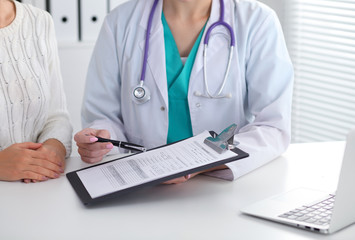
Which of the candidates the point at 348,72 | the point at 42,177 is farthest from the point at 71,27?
the point at 42,177

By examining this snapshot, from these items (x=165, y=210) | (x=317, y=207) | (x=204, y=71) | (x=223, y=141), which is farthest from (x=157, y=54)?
(x=317, y=207)

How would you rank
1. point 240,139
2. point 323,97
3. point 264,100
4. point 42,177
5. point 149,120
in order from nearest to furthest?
point 42,177 < point 240,139 < point 264,100 < point 149,120 < point 323,97

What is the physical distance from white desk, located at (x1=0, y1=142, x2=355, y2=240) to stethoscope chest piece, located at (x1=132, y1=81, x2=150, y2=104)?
0.32 metres

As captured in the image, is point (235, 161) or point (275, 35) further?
point (275, 35)

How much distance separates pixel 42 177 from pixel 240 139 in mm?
543

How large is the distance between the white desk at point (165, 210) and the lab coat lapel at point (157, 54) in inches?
14.7

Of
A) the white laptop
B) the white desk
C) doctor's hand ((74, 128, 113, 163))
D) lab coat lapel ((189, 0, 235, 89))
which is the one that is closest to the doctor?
lab coat lapel ((189, 0, 235, 89))

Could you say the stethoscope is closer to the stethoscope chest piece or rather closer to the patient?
the stethoscope chest piece

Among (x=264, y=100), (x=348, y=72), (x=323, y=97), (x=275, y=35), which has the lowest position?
(x=323, y=97)

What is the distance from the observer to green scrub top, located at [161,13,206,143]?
68.2 inches

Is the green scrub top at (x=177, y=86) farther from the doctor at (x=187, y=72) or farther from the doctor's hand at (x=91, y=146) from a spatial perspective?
the doctor's hand at (x=91, y=146)

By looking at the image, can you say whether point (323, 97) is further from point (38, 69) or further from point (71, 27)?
point (38, 69)

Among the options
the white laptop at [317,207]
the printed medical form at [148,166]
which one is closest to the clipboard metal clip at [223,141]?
the printed medical form at [148,166]

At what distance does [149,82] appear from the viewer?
1.76 m
